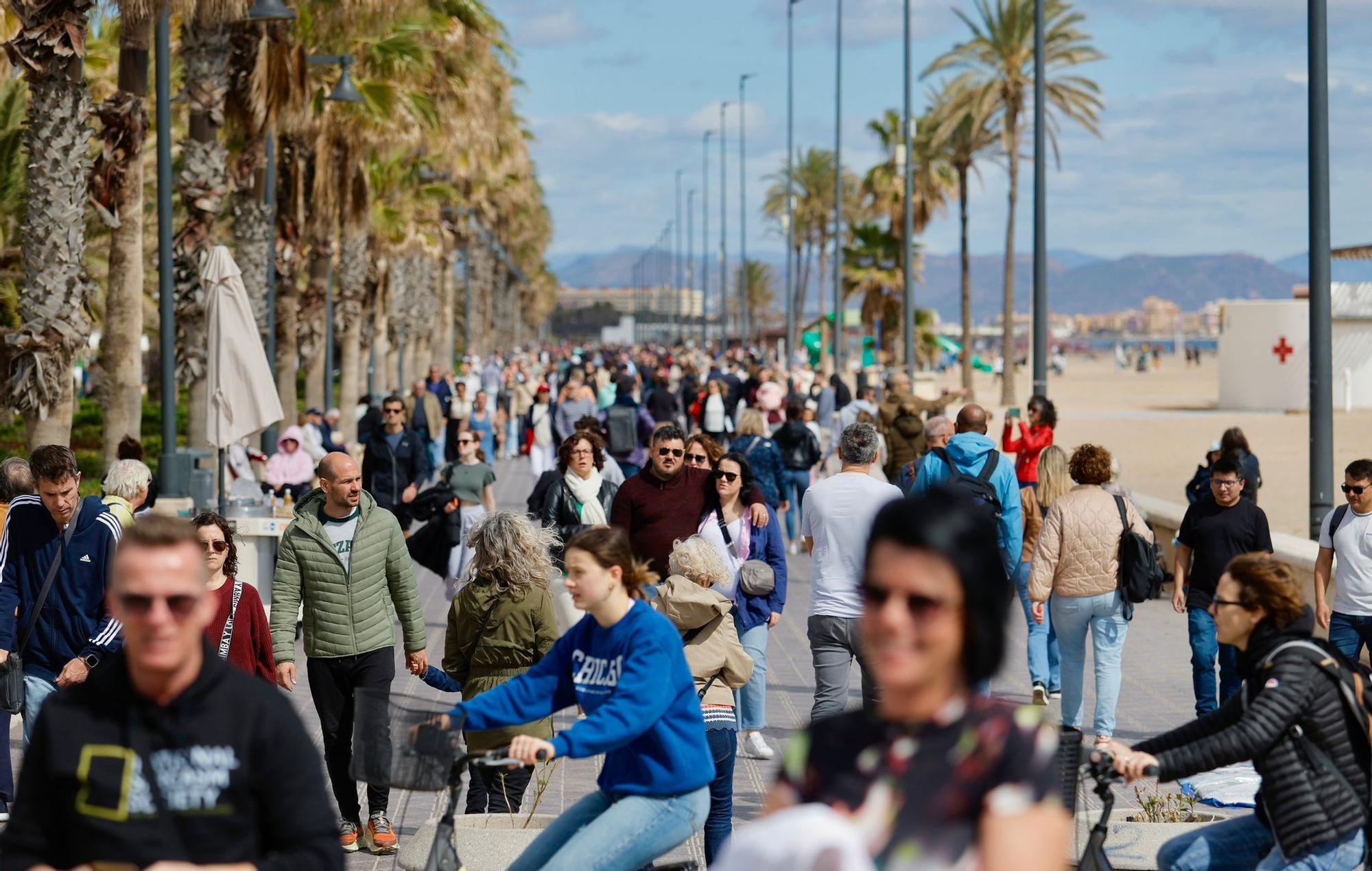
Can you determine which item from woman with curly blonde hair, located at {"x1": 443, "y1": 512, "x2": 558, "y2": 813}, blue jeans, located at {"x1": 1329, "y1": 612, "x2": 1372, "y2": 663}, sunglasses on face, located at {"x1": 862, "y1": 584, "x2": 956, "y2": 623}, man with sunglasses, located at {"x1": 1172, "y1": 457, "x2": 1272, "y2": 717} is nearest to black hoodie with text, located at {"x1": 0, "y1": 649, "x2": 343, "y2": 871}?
sunglasses on face, located at {"x1": 862, "y1": 584, "x2": 956, "y2": 623}

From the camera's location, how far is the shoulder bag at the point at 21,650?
22.2 feet

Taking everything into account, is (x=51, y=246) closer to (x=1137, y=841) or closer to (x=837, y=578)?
(x=837, y=578)

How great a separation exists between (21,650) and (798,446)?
10.2 meters

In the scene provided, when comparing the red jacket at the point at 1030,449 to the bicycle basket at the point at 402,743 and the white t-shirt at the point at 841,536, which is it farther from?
the bicycle basket at the point at 402,743

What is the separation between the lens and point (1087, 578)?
883cm

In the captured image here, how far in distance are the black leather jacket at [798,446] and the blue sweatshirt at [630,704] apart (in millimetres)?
11825

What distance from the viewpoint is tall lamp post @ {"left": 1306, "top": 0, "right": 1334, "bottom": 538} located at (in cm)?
1255

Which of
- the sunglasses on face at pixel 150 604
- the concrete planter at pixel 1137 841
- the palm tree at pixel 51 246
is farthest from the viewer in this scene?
the palm tree at pixel 51 246

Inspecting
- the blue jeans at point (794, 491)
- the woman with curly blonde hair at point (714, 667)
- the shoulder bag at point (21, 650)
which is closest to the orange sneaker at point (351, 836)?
the shoulder bag at point (21, 650)

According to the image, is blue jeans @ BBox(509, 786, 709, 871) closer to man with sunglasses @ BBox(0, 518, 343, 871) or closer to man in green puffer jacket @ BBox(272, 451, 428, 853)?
man with sunglasses @ BBox(0, 518, 343, 871)

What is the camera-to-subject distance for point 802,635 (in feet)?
43.1

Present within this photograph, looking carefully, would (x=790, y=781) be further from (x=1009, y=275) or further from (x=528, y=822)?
(x=1009, y=275)

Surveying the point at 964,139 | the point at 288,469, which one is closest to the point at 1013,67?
the point at 964,139

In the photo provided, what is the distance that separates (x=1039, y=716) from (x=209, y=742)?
53.4 inches
